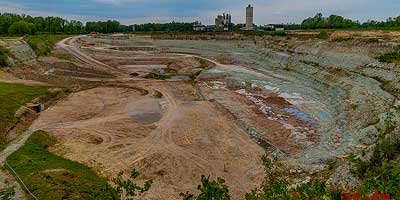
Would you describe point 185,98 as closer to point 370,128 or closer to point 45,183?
point 370,128

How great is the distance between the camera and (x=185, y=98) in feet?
129

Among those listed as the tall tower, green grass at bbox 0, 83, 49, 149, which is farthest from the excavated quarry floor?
the tall tower

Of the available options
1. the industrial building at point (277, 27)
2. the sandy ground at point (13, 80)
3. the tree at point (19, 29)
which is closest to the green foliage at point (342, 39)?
the sandy ground at point (13, 80)

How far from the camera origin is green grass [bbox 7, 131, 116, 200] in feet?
51.4

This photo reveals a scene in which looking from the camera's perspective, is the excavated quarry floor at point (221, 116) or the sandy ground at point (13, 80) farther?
the sandy ground at point (13, 80)

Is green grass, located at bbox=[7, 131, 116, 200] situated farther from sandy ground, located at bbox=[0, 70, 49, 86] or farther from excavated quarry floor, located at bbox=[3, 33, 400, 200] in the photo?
sandy ground, located at bbox=[0, 70, 49, 86]

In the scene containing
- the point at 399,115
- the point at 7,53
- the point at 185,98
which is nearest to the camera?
the point at 399,115

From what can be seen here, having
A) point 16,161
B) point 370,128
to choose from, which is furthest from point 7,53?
point 370,128

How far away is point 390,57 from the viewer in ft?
150

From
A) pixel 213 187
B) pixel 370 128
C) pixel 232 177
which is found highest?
pixel 213 187

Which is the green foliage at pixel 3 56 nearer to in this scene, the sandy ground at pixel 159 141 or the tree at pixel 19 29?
the sandy ground at pixel 159 141

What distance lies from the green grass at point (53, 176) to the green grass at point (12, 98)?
342 centimetres

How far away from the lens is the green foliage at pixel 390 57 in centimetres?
4433

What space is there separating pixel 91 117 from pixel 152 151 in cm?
1058
